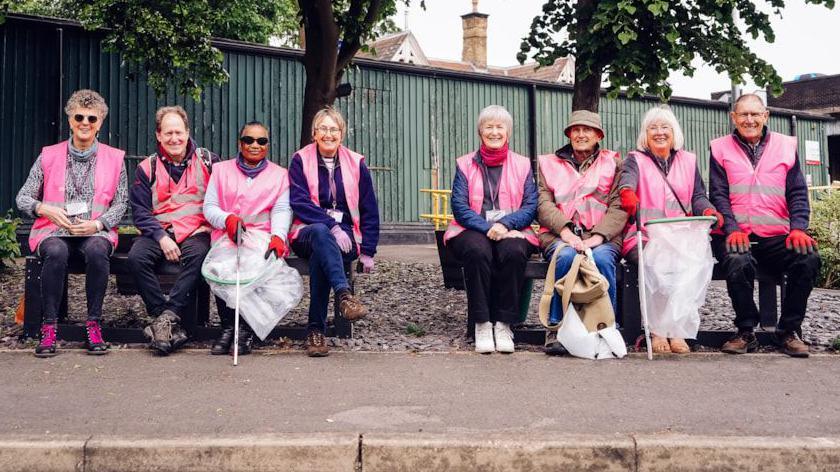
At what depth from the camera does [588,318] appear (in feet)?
17.9

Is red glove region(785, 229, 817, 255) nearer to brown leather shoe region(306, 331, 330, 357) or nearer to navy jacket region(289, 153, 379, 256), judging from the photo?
navy jacket region(289, 153, 379, 256)

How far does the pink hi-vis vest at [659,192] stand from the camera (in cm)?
590

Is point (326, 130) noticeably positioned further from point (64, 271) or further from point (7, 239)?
point (7, 239)

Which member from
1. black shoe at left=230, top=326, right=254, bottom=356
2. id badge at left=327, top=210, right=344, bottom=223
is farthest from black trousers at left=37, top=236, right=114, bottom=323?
id badge at left=327, top=210, right=344, bottom=223

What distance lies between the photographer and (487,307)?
568 cm

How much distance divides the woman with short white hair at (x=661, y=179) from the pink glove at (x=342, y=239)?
6.53 feet

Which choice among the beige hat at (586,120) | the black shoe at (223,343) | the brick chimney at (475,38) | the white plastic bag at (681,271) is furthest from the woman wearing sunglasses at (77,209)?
the brick chimney at (475,38)

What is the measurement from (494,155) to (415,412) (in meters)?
2.54

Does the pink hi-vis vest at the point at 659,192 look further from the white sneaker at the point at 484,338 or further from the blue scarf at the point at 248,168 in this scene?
the blue scarf at the point at 248,168

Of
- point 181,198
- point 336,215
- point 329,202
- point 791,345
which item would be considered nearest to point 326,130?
point 329,202

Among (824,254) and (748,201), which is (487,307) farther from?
(824,254)

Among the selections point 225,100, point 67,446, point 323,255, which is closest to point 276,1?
point 225,100

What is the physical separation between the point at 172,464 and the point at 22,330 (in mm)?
3325

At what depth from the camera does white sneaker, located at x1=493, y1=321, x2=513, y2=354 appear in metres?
5.58
